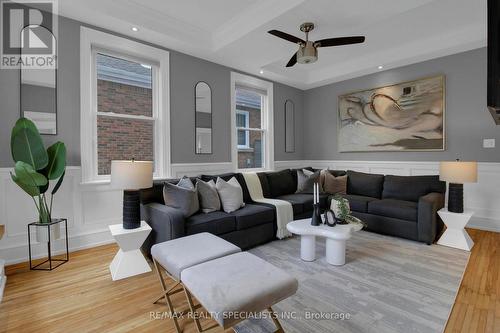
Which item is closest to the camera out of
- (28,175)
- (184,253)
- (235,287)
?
(235,287)

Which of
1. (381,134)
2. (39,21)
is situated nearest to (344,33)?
(381,134)

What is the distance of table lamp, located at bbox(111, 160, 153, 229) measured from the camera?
8.07 feet

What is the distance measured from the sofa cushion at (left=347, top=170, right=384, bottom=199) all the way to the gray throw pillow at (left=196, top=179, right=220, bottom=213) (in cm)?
266

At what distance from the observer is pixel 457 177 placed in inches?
126

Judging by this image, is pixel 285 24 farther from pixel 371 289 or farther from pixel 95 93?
pixel 371 289

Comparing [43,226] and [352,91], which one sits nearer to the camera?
[43,226]

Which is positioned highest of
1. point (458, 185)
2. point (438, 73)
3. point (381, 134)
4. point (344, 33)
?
point (344, 33)

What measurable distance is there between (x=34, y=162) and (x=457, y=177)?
492 centimetres

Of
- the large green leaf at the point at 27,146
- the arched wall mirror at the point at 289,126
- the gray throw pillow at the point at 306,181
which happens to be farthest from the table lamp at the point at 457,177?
the large green leaf at the point at 27,146

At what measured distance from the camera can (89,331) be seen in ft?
5.50

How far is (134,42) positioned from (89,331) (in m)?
3.47

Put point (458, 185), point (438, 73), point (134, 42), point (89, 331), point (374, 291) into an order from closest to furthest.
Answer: point (89, 331) < point (374, 291) < point (458, 185) < point (134, 42) < point (438, 73)

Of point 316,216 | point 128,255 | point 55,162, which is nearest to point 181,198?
point 128,255

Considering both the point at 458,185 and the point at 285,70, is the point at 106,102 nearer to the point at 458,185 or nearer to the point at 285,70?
the point at 285,70
